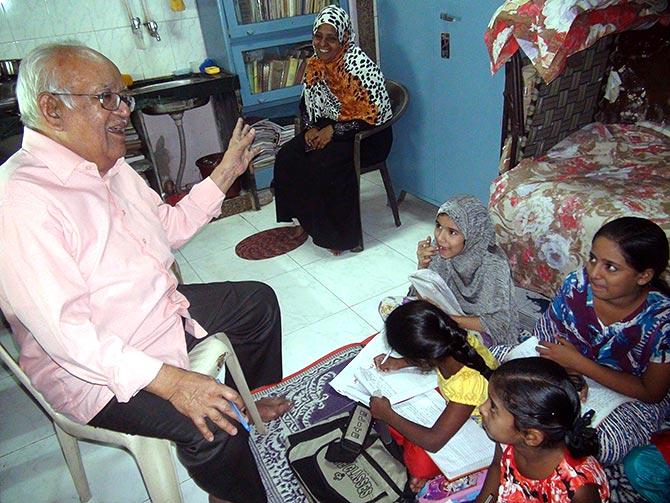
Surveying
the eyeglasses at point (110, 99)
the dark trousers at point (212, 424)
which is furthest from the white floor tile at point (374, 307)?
the eyeglasses at point (110, 99)

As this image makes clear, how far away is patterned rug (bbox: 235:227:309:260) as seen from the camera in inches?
111

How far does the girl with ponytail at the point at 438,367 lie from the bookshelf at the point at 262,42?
227 cm

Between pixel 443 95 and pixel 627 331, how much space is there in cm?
164

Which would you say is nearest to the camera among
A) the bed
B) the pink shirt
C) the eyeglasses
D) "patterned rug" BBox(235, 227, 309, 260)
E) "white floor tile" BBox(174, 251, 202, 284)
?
the pink shirt

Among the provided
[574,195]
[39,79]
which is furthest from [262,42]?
[39,79]

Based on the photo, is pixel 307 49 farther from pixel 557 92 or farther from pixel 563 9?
pixel 563 9

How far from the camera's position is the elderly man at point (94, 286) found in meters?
1.02

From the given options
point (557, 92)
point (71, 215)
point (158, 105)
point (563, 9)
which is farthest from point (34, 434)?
point (557, 92)

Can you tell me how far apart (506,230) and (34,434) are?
6.50 ft

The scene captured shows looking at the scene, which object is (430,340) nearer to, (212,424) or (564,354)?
(564,354)

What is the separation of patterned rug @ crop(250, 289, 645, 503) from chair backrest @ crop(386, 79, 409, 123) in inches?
44.3

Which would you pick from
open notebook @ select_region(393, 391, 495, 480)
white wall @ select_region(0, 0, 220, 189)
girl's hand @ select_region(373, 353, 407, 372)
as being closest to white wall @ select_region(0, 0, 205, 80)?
white wall @ select_region(0, 0, 220, 189)

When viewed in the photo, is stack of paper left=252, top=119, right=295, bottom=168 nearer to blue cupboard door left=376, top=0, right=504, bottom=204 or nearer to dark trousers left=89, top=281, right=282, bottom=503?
blue cupboard door left=376, top=0, right=504, bottom=204

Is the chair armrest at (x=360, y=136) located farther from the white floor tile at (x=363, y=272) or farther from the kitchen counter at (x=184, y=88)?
the kitchen counter at (x=184, y=88)
